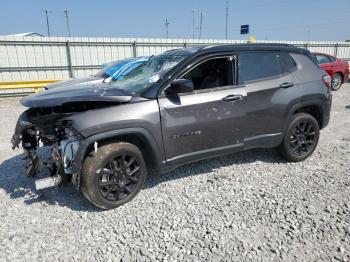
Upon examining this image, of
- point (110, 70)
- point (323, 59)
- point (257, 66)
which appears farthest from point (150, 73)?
point (323, 59)

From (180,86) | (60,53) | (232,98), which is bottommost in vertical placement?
(232,98)

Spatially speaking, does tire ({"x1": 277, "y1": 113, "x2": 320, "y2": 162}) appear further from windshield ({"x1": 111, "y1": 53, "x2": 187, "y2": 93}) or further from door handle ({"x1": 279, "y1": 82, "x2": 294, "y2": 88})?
windshield ({"x1": 111, "y1": 53, "x2": 187, "y2": 93})

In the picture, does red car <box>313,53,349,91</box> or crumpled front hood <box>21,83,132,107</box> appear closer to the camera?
crumpled front hood <box>21,83,132,107</box>

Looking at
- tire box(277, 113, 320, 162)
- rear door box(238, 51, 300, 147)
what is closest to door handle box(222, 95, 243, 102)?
rear door box(238, 51, 300, 147)

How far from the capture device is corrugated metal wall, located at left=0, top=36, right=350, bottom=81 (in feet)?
42.2

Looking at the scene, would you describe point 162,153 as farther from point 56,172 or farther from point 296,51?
point 296,51

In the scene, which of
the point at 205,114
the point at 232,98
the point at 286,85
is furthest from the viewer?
the point at 286,85

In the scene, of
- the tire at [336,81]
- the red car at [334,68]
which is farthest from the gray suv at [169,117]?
the tire at [336,81]

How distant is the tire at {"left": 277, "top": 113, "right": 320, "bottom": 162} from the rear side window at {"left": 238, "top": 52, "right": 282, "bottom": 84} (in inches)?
32.7

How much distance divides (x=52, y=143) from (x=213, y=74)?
2.34 meters

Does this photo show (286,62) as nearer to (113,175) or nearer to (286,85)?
(286,85)

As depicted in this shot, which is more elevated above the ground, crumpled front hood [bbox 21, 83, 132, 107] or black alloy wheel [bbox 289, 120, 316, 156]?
crumpled front hood [bbox 21, 83, 132, 107]

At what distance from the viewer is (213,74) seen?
4.08m

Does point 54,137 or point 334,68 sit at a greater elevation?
point 334,68
